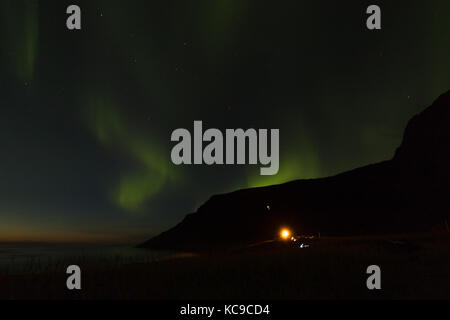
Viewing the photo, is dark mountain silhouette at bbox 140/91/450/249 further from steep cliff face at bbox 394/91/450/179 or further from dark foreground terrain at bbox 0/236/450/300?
dark foreground terrain at bbox 0/236/450/300

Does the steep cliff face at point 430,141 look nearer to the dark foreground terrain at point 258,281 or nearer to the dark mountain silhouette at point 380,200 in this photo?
the dark mountain silhouette at point 380,200

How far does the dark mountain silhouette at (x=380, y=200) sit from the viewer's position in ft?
452

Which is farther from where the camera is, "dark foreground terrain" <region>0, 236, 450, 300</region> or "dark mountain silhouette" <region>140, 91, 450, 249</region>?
"dark mountain silhouette" <region>140, 91, 450, 249</region>

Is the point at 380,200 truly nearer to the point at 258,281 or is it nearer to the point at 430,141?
the point at 430,141

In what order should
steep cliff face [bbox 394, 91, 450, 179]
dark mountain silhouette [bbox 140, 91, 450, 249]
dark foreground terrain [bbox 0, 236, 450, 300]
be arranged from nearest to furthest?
dark foreground terrain [bbox 0, 236, 450, 300], steep cliff face [bbox 394, 91, 450, 179], dark mountain silhouette [bbox 140, 91, 450, 249]

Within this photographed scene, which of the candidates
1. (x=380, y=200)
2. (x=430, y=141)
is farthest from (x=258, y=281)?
(x=380, y=200)

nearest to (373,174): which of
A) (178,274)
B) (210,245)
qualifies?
(210,245)

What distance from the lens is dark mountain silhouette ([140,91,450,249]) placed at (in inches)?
5428

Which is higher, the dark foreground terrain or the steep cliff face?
the steep cliff face

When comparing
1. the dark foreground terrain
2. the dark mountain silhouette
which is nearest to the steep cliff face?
the dark mountain silhouette

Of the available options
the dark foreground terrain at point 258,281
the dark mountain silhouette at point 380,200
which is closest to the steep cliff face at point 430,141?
the dark mountain silhouette at point 380,200

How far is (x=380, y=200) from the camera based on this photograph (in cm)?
16362
